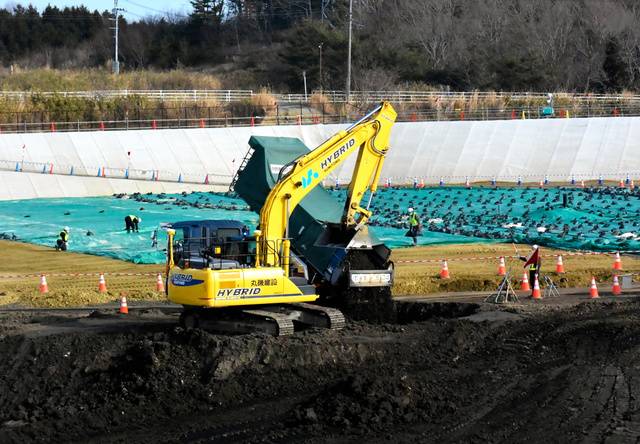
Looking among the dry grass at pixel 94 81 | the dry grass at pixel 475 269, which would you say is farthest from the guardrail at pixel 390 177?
the dry grass at pixel 475 269

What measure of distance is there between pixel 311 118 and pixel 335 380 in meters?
46.3

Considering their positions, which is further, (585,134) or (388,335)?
(585,134)

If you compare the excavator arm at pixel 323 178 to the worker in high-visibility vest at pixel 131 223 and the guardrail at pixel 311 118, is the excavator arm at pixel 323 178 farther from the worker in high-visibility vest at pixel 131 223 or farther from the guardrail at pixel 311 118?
the guardrail at pixel 311 118

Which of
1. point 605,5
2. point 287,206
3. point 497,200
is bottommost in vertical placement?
point 497,200

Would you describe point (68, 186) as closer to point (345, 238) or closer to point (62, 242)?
point (62, 242)

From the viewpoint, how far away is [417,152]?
5406cm

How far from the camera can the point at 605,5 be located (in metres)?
90.5

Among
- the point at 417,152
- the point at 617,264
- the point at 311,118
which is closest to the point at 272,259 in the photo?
the point at 617,264

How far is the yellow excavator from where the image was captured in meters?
17.6

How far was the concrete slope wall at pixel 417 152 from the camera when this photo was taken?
50500mm

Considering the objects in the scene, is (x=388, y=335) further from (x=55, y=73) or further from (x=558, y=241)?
(x=55, y=73)

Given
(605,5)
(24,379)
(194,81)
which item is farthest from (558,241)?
(605,5)

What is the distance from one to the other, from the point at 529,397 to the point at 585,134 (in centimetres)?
4127

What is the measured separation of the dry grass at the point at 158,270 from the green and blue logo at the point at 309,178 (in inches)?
302
